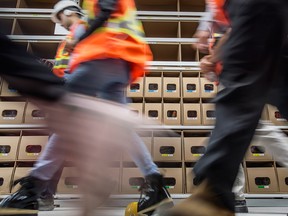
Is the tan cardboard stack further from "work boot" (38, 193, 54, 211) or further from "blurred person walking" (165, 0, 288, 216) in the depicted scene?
"blurred person walking" (165, 0, 288, 216)

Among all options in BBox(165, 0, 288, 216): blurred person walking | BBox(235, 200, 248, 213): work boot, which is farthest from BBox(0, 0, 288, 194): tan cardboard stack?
BBox(165, 0, 288, 216): blurred person walking

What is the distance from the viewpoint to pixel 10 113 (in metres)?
2.71

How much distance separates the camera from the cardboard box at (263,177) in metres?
2.46

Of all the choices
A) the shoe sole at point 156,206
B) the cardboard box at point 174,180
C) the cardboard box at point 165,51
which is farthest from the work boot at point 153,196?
the cardboard box at point 165,51

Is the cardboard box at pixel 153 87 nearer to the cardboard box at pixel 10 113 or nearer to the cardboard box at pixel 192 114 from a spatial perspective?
the cardboard box at pixel 192 114

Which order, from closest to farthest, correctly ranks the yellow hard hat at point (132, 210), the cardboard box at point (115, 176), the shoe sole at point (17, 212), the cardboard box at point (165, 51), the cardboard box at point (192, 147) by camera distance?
the cardboard box at point (115, 176) < the shoe sole at point (17, 212) < the yellow hard hat at point (132, 210) < the cardboard box at point (192, 147) < the cardboard box at point (165, 51)

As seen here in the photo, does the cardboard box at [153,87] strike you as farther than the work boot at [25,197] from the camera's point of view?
Yes

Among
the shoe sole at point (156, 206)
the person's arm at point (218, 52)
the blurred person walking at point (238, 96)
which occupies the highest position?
the person's arm at point (218, 52)

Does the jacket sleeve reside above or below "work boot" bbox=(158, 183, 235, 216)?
above

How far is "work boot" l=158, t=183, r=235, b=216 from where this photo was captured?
54cm

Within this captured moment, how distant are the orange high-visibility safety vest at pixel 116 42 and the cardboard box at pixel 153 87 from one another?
122 cm

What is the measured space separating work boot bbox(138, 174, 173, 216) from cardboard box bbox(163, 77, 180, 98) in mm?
1342

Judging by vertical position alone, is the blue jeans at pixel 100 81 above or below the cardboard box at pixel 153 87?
below

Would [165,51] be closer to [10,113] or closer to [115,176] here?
[10,113]
